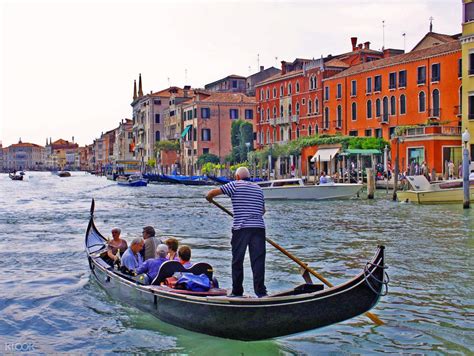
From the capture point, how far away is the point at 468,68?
78.6ft

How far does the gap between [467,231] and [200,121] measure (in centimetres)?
3677

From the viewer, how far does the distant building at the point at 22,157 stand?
521 ft

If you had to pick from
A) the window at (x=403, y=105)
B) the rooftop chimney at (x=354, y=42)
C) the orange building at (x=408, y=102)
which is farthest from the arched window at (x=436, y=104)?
the rooftop chimney at (x=354, y=42)

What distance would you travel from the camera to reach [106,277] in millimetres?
7082

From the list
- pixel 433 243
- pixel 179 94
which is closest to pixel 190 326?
pixel 433 243

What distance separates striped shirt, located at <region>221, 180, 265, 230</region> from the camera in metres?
5.34

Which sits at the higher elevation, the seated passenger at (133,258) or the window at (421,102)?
the window at (421,102)

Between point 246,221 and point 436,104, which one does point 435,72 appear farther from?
point 246,221

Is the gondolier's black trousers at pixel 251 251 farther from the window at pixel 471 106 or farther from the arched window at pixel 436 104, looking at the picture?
the arched window at pixel 436 104

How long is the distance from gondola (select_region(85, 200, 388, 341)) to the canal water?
24 centimetres

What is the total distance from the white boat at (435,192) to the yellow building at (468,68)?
15.2 ft

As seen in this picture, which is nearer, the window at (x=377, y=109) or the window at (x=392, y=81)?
the window at (x=392, y=81)

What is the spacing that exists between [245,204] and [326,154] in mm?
26363

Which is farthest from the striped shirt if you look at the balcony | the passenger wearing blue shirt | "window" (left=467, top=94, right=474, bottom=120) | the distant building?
the distant building
